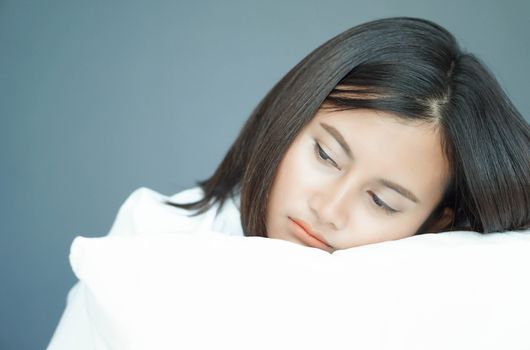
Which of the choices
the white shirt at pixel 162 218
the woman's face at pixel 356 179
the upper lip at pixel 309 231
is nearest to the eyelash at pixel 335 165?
the woman's face at pixel 356 179

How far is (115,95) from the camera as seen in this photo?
128cm

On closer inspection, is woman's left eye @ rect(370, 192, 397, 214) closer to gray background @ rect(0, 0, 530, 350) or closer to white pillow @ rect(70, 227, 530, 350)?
white pillow @ rect(70, 227, 530, 350)

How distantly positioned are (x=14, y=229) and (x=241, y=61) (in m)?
0.76

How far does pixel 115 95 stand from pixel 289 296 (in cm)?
93

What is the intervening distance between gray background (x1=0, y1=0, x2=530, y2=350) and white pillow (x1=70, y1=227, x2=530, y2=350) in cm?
76

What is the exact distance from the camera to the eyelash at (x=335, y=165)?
77cm

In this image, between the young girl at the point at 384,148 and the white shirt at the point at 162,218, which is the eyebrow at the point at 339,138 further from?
the white shirt at the point at 162,218

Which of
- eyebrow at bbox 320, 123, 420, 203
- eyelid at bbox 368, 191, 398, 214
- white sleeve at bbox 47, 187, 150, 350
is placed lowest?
white sleeve at bbox 47, 187, 150, 350

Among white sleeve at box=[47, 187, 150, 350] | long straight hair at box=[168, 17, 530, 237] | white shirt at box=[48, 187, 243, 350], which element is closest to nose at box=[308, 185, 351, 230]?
long straight hair at box=[168, 17, 530, 237]

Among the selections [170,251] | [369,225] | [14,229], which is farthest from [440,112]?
[14,229]

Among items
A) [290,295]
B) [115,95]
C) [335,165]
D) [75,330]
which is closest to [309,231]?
[335,165]

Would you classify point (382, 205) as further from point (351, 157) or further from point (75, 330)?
point (75, 330)

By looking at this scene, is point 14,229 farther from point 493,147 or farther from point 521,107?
point 521,107

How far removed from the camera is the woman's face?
74 cm
